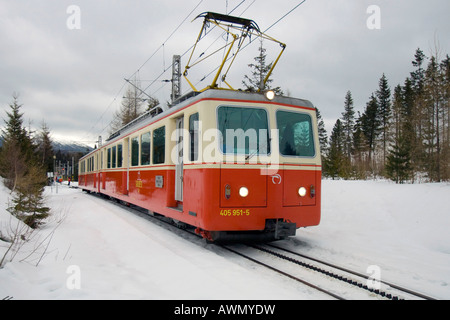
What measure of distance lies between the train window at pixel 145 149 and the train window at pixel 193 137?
9.72 feet

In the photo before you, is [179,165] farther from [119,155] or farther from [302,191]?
[119,155]

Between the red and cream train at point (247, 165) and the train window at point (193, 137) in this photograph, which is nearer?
the red and cream train at point (247, 165)

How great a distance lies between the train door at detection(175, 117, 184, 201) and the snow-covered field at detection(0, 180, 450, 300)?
1061mm

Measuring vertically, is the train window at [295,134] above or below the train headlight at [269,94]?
below

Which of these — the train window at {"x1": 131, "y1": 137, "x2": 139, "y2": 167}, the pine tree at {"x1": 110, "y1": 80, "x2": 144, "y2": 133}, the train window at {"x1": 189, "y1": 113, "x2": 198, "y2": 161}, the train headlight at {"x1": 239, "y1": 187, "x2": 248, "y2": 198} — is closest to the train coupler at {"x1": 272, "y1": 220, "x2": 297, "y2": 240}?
the train headlight at {"x1": 239, "y1": 187, "x2": 248, "y2": 198}

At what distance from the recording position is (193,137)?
6762mm

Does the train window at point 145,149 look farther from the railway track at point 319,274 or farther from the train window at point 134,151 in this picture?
the railway track at point 319,274

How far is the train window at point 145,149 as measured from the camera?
9462 millimetres

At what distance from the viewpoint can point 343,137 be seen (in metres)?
56.0

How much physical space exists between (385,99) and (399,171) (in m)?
32.7

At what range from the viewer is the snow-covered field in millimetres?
4180

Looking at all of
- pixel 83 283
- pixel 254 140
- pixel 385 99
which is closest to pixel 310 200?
pixel 254 140

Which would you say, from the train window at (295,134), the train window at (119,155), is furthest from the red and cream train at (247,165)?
the train window at (119,155)

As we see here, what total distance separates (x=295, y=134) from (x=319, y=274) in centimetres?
286
